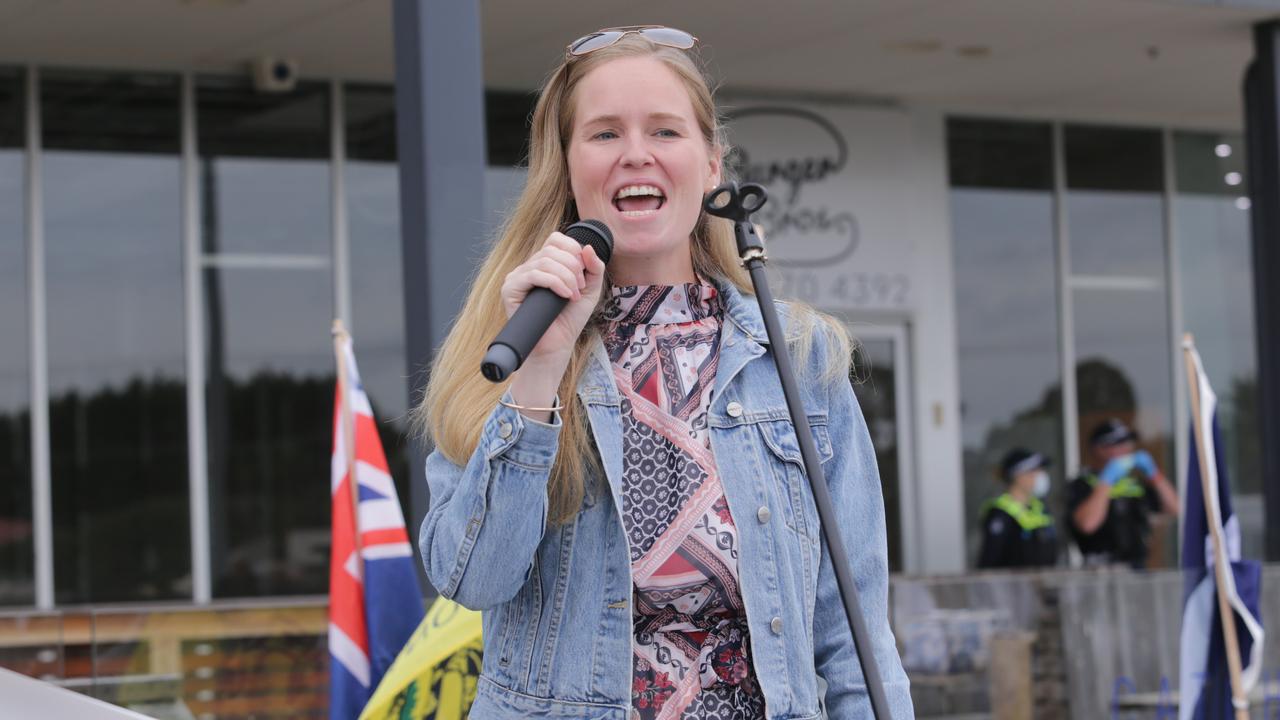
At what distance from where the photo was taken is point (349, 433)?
15.7ft

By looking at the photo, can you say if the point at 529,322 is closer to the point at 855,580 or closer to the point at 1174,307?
the point at 855,580

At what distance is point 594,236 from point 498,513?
40cm

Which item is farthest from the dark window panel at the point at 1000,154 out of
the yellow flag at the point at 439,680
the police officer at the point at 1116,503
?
the yellow flag at the point at 439,680

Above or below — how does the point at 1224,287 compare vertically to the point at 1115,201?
below

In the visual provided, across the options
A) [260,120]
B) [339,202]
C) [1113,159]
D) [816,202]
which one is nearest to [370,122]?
[339,202]

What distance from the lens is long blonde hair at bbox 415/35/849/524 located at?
2152mm

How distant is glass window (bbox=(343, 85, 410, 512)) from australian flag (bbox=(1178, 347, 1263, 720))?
601 centimetres

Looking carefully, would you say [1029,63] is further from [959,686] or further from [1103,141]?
[959,686]

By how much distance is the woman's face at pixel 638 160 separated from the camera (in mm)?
2193

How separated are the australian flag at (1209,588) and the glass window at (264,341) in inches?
244

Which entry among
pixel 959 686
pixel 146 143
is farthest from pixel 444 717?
pixel 146 143

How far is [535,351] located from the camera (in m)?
2.02

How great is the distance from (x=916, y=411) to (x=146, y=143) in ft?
20.3

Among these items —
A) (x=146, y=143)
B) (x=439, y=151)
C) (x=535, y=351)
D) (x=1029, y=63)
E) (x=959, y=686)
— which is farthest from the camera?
(x=1029, y=63)
